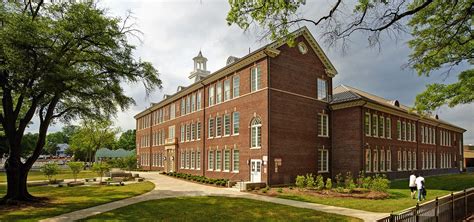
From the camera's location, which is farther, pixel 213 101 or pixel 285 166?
pixel 213 101

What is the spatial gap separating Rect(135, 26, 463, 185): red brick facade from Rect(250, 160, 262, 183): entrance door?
0.08 metres

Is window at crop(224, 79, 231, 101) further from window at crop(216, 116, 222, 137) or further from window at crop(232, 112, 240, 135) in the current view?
window at crop(216, 116, 222, 137)

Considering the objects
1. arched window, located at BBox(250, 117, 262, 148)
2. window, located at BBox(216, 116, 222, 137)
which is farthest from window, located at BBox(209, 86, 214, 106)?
arched window, located at BBox(250, 117, 262, 148)

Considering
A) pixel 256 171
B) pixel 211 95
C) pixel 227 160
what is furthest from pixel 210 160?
pixel 256 171

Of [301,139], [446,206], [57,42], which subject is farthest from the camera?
[301,139]

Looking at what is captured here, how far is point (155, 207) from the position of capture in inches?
675

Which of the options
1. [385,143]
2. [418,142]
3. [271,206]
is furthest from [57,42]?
[418,142]

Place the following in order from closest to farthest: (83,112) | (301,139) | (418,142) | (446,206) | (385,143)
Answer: (446,206) < (83,112) < (301,139) < (385,143) < (418,142)

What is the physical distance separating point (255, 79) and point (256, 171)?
7.31 meters

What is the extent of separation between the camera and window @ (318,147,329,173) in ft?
97.6

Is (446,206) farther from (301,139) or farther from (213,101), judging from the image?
(213,101)

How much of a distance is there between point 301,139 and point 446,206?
1622 cm

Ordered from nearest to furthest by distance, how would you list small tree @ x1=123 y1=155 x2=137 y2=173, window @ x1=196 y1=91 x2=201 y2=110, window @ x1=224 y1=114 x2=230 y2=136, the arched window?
the arched window
window @ x1=224 y1=114 x2=230 y2=136
window @ x1=196 y1=91 x2=201 y2=110
small tree @ x1=123 y1=155 x2=137 y2=173

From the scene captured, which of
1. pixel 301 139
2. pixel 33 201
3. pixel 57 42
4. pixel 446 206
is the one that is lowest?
pixel 33 201
